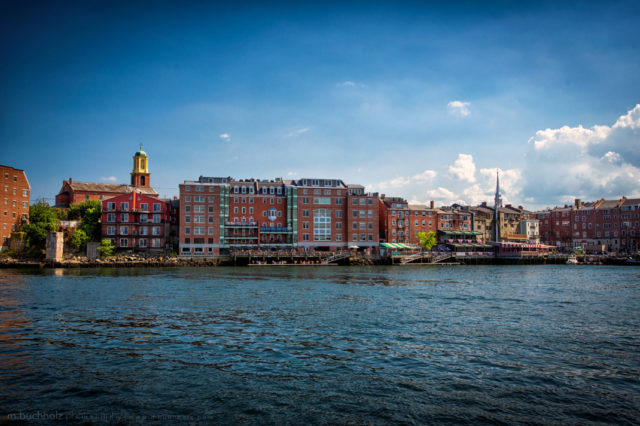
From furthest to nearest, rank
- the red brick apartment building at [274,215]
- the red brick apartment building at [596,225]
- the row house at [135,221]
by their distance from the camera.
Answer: the red brick apartment building at [596,225], the red brick apartment building at [274,215], the row house at [135,221]

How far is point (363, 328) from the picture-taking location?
22578 mm

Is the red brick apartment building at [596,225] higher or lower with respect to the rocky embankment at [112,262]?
higher

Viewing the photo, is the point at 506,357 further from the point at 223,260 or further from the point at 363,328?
the point at 223,260

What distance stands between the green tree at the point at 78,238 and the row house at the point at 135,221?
136 inches

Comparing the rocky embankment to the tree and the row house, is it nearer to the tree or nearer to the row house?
the row house

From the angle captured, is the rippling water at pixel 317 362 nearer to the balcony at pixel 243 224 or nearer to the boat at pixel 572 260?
the balcony at pixel 243 224

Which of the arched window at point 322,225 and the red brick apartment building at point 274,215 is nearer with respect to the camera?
the red brick apartment building at point 274,215

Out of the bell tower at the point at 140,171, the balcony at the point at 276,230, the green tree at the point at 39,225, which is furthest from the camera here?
the bell tower at the point at 140,171

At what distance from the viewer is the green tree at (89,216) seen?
85500 millimetres

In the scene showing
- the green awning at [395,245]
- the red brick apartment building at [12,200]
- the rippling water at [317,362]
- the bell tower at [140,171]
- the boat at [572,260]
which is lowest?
the boat at [572,260]

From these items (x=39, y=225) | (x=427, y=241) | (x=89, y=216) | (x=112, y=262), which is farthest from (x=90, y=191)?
(x=427, y=241)

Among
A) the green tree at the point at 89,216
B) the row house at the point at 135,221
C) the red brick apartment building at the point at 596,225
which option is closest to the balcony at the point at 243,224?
the row house at the point at 135,221

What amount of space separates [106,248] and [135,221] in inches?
306

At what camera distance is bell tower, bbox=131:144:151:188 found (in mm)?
110438
